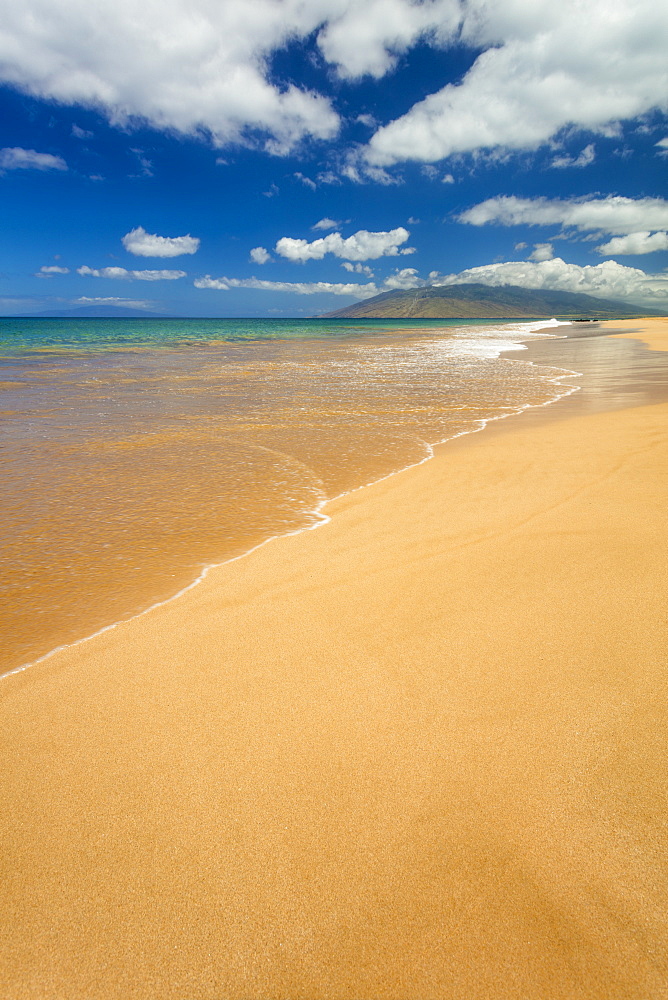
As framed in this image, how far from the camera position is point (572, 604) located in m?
3.12

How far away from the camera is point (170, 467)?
6539mm

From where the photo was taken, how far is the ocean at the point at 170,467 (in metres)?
3.64

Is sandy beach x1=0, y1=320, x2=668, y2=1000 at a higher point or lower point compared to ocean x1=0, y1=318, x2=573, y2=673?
lower

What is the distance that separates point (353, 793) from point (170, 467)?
534cm

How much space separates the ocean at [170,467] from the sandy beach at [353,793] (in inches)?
27.0

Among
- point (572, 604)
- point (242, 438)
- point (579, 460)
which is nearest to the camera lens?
point (572, 604)

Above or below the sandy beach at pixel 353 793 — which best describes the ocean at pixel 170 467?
above

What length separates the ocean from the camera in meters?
3.64

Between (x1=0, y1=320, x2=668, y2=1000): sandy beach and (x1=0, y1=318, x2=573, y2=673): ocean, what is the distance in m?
0.69

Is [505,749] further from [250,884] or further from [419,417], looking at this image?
[419,417]

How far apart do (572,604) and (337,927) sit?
227cm

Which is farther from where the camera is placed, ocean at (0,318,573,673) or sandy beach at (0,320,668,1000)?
ocean at (0,318,573,673)

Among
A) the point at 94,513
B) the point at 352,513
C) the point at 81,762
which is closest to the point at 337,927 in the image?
the point at 81,762

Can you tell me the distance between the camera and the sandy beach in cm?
146
